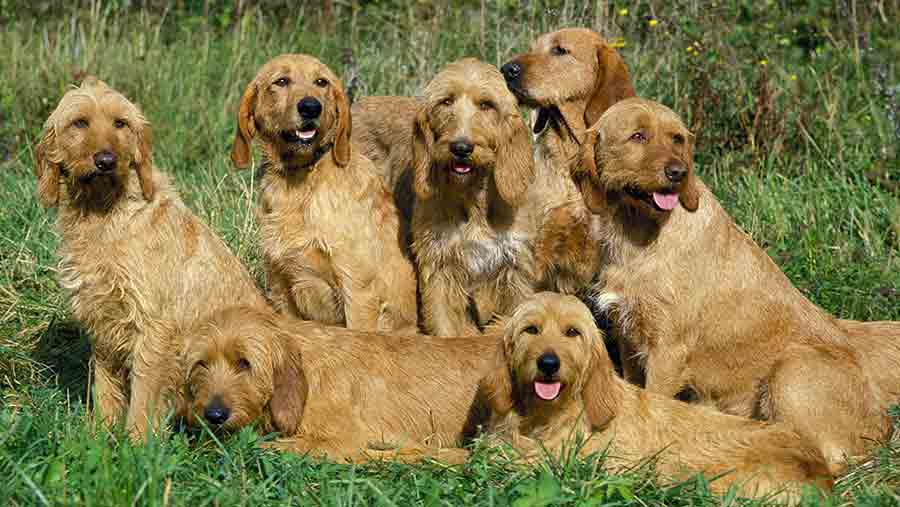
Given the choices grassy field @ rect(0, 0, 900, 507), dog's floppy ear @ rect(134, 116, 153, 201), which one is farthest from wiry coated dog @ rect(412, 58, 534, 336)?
A: grassy field @ rect(0, 0, 900, 507)

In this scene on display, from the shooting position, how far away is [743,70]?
10.8 meters

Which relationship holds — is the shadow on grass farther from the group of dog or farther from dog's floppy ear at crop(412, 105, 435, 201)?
dog's floppy ear at crop(412, 105, 435, 201)

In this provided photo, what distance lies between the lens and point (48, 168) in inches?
262

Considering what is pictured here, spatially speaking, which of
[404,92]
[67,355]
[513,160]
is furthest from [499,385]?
[404,92]

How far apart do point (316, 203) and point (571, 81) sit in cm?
175

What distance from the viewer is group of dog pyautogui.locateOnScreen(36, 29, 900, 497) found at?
581 centimetres

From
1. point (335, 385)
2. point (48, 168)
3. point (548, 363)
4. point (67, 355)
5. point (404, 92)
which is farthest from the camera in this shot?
point (404, 92)

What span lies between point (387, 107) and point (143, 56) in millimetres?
4291

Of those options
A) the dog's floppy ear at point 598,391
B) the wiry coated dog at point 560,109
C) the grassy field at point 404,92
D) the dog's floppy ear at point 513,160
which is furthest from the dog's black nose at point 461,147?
the grassy field at point 404,92

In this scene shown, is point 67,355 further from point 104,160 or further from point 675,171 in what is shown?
point 675,171

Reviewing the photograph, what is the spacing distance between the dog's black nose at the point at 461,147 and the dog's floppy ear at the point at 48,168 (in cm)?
215

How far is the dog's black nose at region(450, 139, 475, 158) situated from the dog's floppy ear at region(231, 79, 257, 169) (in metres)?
1.29

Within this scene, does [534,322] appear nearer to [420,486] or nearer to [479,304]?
[420,486]

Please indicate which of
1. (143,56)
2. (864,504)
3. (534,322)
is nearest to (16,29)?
(143,56)
